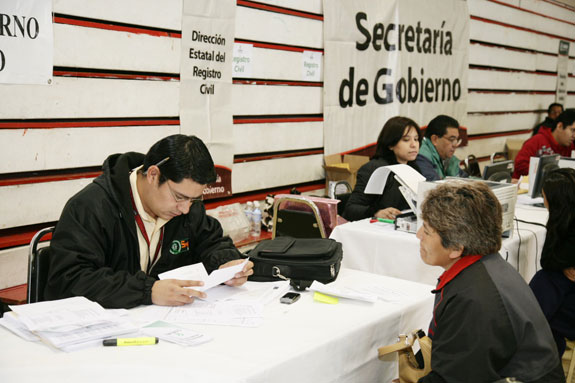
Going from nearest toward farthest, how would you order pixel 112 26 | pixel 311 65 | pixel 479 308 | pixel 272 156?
pixel 479 308, pixel 112 26, pixel 272 156, pixel 311 65

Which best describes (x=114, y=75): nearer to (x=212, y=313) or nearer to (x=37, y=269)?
(x=37, y=269)

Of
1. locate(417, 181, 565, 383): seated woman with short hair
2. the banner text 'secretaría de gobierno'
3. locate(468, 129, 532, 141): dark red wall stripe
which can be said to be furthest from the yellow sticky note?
locate(468, 129, 532, 141): dark red wall stripe

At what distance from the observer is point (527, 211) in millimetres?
4148

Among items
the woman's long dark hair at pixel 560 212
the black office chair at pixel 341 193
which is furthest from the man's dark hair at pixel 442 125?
the woman's long dark hair at pixel 560 212

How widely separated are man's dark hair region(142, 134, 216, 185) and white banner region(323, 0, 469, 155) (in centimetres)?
315

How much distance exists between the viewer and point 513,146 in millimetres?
8633

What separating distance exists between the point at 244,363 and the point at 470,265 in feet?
2.48

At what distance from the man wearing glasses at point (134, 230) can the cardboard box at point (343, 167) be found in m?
2.82

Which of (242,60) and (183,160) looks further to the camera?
(242,60)

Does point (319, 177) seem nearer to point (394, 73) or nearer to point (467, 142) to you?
point (394, 73)

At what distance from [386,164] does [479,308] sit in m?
2.58

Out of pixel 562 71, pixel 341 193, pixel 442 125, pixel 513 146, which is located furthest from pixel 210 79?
pixel 562 71

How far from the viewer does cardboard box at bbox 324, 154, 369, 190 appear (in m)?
5.16

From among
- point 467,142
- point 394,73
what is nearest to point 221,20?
point 394,73
